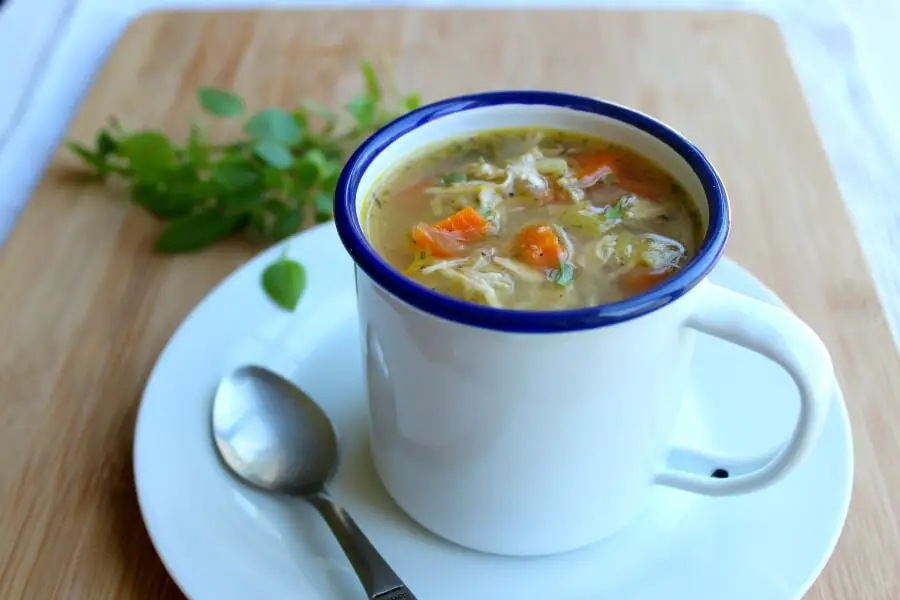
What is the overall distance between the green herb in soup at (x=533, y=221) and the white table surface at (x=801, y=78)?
60 centimetres

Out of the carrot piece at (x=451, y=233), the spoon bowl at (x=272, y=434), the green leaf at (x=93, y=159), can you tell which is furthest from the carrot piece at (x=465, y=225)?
the green leaf at (x=93, y=159)

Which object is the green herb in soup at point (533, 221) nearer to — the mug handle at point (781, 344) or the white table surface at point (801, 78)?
the mug handle at point (781, 344)

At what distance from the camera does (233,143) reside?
1.54 metres

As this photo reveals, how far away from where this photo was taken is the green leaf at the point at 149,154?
140 centimetres

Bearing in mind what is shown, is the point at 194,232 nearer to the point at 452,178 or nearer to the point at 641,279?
the point at 452,178

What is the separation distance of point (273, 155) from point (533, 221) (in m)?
0.58

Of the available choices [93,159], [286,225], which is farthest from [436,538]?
[93,159]

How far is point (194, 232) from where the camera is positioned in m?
1.31

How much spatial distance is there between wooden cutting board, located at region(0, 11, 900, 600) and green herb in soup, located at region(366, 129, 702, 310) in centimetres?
38

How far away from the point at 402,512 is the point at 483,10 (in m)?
1.24

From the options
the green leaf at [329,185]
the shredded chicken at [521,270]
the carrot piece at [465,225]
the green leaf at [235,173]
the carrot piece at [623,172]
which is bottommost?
the green leaf at [329,185]

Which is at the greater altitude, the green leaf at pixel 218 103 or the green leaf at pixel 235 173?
the green leaf at pixel 218 103

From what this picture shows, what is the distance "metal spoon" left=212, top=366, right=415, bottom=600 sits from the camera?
93cm

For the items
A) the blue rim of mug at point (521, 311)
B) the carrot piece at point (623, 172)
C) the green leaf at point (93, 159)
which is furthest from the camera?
the green leaf at point (93, 159)
